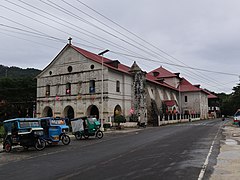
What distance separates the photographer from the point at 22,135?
15398 millimetres

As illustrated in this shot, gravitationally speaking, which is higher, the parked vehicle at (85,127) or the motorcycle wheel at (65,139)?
the parked vehicle at (85,127)

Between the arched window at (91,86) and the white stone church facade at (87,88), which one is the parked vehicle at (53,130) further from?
the arched window at (91,86)

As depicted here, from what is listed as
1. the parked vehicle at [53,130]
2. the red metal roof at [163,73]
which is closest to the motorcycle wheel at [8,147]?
the parked vehicle at [53,130]

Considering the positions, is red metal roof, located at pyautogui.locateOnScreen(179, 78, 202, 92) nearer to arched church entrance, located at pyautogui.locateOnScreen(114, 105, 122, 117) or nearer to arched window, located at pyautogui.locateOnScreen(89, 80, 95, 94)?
arched church entrance, located at pyautogui.locateOnScreen(114, 105, 122, 117)

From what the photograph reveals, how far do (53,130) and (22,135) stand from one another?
2553 mm

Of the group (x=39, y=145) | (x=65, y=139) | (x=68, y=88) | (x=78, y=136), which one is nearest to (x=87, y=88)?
(x=68, y=88)

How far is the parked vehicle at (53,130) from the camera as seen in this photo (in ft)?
57.2

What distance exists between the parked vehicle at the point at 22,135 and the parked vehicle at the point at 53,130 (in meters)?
1.37

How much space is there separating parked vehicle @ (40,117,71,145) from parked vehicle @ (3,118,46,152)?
1.37 m

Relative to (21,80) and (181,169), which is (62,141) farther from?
(21,80)

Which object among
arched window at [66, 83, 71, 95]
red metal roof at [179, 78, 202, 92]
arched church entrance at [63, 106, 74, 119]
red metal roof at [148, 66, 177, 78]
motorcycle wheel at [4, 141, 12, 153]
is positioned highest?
red metal roof at [148, 66, 177, 78]

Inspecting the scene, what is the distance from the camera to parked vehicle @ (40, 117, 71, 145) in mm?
17438

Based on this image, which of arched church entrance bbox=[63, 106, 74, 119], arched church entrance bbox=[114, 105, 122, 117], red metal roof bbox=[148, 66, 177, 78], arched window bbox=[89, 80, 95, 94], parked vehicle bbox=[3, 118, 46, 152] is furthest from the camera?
red metal roof bbox=[148, 66, 177, 78]

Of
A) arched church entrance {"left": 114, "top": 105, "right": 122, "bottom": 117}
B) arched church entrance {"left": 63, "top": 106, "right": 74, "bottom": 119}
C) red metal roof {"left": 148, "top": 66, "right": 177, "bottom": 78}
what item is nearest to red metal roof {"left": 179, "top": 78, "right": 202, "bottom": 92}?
red metal roof {"left": 148, "top": 66, "right": 177, "bottom": 78}
